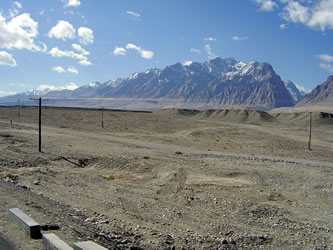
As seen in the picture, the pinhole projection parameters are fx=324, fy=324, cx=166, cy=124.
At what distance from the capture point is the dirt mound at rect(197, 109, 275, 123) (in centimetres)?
12431

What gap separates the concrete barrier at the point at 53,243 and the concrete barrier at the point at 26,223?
0.49 metres

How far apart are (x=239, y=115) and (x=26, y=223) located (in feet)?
416

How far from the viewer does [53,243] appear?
7.43 m

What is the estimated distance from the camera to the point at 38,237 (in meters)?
8.23

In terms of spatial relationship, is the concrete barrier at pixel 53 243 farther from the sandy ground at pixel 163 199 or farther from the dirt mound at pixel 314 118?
the dirt mound at pixel 314 118

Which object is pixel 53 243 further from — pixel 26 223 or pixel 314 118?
pixel 314 118

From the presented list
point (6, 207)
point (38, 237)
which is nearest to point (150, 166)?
point (6, 207)

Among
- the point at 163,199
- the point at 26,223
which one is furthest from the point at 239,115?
the point at 26,223

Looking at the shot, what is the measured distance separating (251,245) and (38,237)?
707 cm

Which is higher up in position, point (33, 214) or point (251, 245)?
point (33, 214)

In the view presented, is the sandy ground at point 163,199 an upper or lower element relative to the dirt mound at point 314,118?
lower

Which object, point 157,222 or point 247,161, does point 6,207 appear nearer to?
point 157,222

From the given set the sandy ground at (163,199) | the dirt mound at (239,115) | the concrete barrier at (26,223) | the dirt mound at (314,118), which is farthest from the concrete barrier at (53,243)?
the dirt mound at (314,118)

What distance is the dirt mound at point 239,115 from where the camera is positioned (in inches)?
4894
